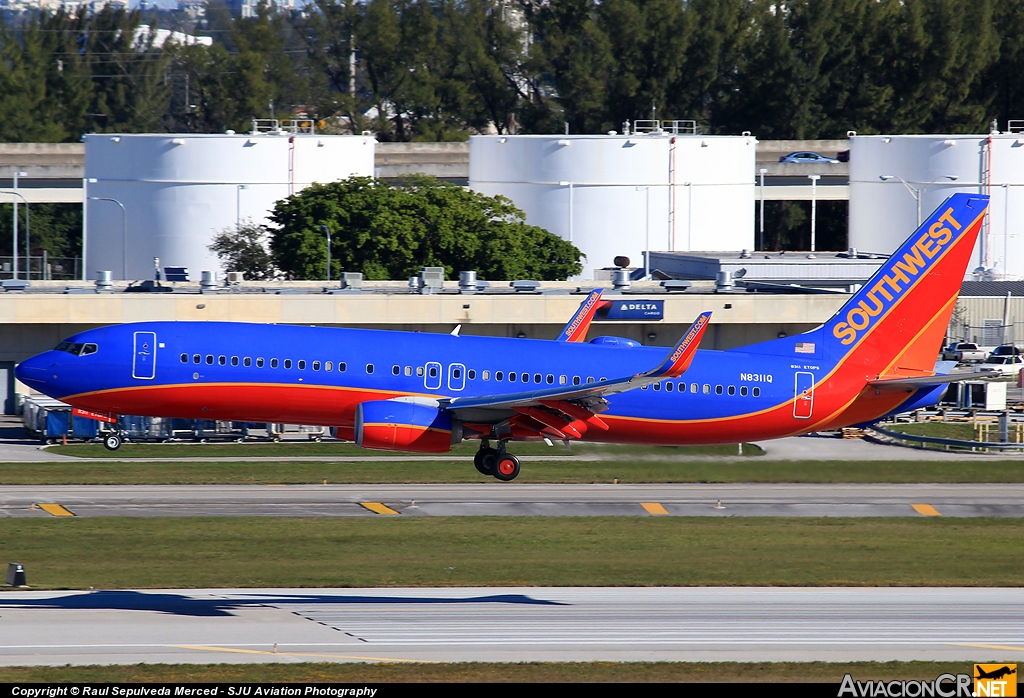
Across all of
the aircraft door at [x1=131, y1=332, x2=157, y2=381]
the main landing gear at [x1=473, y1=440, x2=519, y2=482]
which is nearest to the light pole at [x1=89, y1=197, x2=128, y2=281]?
the aircraft door at [x1=131, y1=332, x2=157, y2=381]

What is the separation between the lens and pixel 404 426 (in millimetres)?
39750

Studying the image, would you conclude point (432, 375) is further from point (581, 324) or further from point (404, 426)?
point (581, 324)

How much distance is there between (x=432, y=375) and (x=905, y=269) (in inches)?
710

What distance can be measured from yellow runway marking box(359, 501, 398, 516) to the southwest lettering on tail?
98.5 ft

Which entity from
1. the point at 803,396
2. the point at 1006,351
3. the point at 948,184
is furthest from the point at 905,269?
the point at 948,184

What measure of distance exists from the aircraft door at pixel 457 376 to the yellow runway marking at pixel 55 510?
107 ft

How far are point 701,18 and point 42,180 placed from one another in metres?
93.1

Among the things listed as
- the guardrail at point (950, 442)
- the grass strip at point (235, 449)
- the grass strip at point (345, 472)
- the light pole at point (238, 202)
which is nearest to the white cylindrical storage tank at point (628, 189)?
the light pole at point (238, 202)

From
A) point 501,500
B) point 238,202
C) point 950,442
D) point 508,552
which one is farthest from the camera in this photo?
point 238,202

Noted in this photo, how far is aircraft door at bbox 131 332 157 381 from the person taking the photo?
4091cm

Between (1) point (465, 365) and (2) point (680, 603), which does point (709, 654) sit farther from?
(1) point (465, 365)

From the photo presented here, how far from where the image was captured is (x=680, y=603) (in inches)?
2197

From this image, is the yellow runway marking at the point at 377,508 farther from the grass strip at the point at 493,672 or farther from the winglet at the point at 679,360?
the winglet at the point at 679,360

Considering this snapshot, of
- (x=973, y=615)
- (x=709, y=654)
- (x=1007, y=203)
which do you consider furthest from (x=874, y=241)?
(x=709, y=654)
